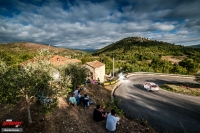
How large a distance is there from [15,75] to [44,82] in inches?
56.9

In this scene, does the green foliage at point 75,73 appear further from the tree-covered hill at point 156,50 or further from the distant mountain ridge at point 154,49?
the distant mountain ridge at point 154,49

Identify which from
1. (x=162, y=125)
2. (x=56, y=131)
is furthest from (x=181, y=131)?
(x=56, y=131)

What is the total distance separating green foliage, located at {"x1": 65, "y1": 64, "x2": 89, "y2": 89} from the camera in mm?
15216

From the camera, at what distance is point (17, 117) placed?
7.93m

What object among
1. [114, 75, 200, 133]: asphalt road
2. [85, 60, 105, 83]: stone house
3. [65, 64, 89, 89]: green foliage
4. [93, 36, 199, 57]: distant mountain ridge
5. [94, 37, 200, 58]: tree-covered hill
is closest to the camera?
[114, 75, 200, 133]: asphalt road

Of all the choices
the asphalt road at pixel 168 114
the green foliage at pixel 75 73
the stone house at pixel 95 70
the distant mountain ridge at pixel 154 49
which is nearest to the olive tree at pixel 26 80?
the green foliage at pixel 75 73

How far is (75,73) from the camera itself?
1545 cm

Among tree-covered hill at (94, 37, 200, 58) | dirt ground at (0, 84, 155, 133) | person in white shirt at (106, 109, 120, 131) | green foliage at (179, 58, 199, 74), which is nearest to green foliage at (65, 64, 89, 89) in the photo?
dirt ground at (0, 84, 155, 133)

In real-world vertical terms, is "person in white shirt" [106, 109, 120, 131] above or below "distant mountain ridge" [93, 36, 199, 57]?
below

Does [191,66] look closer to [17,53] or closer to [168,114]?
[168,114]

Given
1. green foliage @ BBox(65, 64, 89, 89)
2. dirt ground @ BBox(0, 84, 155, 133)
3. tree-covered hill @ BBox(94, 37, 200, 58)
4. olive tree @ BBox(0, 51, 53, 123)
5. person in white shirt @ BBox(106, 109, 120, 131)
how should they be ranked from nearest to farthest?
olive tree @ BBox(0, 51, 53, 123) → dirt ground @ BBox(0, 84, 155, 133) → person in white shirt @ BBox(106, 109, 120, 131) → green foliage @ BBox(65, 64, 89, 89) → tree-covered hill @ BBox(94, 37, 200, 58)

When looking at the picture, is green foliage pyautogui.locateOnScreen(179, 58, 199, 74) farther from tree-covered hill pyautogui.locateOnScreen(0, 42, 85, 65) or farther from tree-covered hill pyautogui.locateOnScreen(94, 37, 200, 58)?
tree-covered hill pyautogui.locateOnScreen(0, 42, 85, 65)

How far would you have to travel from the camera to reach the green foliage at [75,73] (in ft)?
49.9

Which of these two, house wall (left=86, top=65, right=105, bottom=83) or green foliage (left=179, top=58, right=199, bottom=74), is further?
green foliage (left=179, top=58, right=199, bottom=74)
